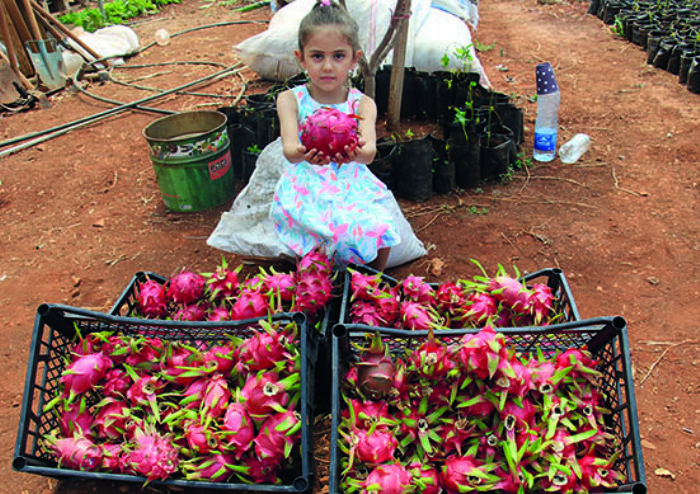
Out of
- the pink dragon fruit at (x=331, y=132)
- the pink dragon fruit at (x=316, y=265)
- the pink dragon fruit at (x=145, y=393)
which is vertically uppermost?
the pink dragon fruit at (x=331, y=132)

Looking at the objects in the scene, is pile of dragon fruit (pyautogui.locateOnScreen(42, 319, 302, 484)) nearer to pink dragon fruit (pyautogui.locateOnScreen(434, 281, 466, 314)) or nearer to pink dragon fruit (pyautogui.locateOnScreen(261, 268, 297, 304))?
pink dragon fruit (pyautogui.locateOnScreen(261, 268, 297, 304))

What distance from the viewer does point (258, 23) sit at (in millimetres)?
9195

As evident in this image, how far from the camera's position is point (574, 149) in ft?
13.6

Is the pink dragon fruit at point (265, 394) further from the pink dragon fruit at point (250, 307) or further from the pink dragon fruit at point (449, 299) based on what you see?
the pink dragon fruit at point (449, 299)

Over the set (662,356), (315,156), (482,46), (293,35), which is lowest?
(482,46)

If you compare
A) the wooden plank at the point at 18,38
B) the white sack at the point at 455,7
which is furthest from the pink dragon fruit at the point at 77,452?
the wooden plank at the point at 18,38

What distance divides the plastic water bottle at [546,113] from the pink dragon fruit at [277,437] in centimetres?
337

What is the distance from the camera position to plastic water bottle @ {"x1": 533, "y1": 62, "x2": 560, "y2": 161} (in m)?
3.91

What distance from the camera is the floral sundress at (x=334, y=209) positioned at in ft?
7.71

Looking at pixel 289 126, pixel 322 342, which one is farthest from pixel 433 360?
pixel 289 126

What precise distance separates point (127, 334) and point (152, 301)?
190 millimetres

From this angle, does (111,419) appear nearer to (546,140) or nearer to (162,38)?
(546,140)

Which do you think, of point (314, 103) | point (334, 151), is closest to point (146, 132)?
point (314, 103)

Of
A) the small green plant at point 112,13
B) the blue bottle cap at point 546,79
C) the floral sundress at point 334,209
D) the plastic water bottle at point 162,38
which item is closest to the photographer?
the floral sundress at point 334,209
